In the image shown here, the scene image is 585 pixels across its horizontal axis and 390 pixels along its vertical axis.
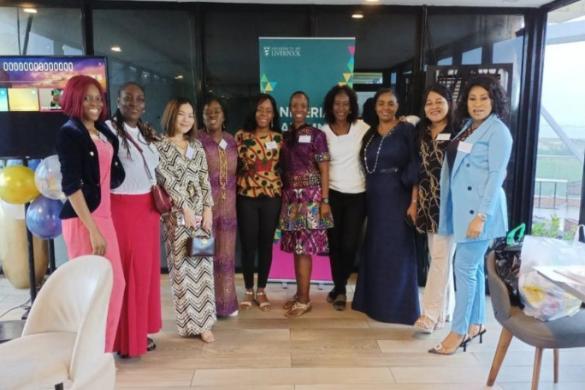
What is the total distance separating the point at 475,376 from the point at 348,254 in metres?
1.27

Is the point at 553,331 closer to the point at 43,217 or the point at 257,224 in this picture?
the point at 257,224

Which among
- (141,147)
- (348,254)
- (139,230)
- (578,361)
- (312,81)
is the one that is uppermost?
(312,81)

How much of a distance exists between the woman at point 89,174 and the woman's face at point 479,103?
2012mm

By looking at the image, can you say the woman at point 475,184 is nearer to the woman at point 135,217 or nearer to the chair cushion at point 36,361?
the woman at point 135,217

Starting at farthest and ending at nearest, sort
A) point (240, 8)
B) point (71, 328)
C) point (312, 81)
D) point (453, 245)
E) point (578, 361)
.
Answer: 1. point (240, 8)
2. point (312, 81)
3. point (453, 245)
4. point (578, 361)
5. point (71, 328)

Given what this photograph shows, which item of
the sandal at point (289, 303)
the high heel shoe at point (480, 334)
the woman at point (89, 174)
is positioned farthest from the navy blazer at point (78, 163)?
the high heel shoe at point (480, 334)

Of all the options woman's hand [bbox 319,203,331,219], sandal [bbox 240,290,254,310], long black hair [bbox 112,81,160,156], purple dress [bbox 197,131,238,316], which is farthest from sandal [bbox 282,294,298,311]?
long black hair [bbox 112,81,160,156]

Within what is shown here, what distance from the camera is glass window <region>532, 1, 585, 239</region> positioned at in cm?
354

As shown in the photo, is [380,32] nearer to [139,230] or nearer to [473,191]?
[473,191]

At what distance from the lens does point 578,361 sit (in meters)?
2.87

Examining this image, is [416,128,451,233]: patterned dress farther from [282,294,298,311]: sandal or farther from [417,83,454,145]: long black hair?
[282,294,298,311]: sandal

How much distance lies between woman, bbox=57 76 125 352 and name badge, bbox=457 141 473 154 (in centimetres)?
191

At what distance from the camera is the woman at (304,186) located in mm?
3414

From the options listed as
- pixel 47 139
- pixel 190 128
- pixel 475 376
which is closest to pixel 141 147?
pixel 190 128
